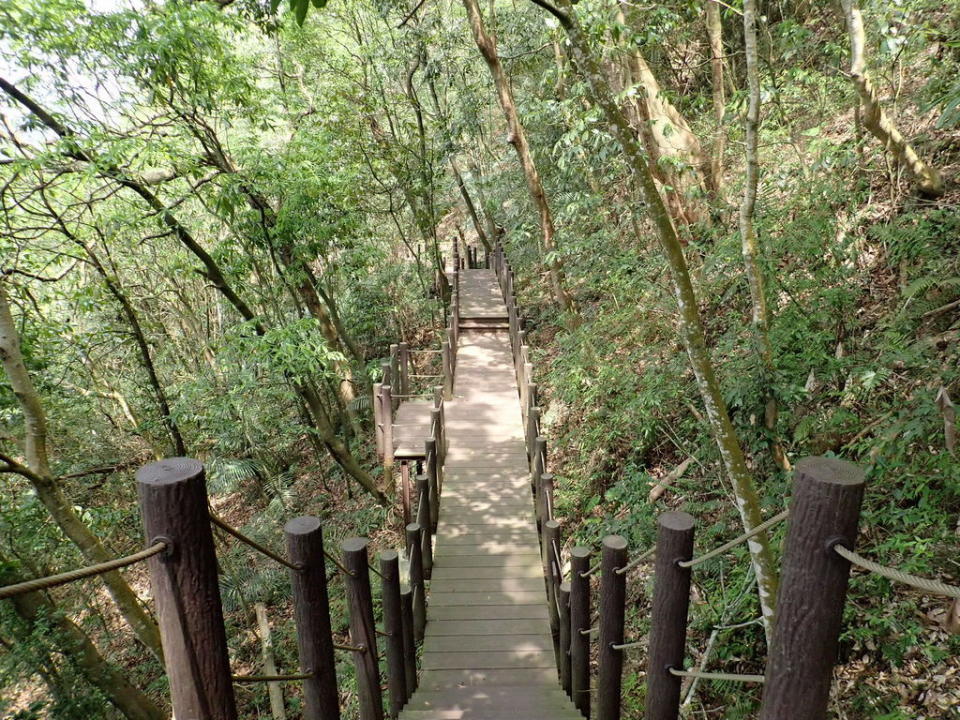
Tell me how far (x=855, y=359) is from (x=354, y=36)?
13.1 m

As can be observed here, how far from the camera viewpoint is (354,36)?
508 inches

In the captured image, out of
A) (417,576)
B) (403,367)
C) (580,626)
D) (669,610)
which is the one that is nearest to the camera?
(669,610)

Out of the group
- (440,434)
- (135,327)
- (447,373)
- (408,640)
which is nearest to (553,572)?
(408,640)

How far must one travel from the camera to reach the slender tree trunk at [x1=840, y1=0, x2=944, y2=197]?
4.12 m

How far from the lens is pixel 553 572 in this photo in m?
4.59

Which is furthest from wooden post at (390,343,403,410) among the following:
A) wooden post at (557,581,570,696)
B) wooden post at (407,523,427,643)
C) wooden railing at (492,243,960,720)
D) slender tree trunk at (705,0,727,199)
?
wooden railing at (492,243,960,720)

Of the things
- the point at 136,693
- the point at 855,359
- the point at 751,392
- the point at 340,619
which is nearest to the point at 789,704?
the point at 751,392

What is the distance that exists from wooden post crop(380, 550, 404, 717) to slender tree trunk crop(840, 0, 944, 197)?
5123 mm

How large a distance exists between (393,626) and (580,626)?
1261mm

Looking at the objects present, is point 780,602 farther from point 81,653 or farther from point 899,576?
point 81,653

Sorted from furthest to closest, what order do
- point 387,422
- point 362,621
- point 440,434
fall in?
1. point 387,422
2. point 440,434
3. point 362,621

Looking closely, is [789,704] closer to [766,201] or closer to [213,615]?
[213,615]

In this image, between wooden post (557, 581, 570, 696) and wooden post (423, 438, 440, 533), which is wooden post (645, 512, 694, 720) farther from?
wooden post (423, 438, 440, 533)

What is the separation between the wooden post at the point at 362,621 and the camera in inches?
107
